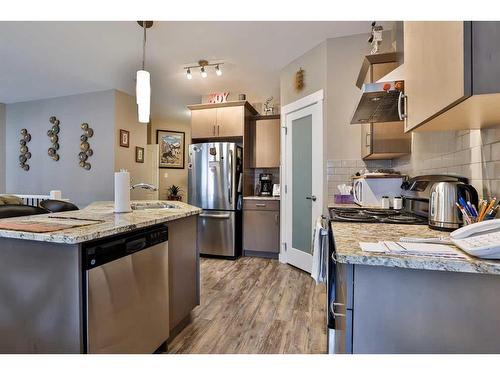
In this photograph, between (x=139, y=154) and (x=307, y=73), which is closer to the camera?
(x=307, y=73)

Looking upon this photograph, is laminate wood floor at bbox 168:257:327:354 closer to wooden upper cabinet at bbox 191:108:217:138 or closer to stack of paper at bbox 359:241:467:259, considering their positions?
stack of paper at bbox 359:241:467:259

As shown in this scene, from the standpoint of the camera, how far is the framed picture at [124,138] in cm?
465

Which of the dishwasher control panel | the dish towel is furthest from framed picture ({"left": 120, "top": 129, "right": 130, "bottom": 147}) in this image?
the dish towel

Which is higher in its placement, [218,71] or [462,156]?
[218,71]

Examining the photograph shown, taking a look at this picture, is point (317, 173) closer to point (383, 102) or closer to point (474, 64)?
point (383, 102)

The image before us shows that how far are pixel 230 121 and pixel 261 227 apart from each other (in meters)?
1.66

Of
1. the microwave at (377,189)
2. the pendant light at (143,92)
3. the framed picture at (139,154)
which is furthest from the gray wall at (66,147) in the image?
the microwave at (377,189)

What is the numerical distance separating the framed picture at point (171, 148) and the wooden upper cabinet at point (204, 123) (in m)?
2.46

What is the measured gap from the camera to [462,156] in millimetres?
1355

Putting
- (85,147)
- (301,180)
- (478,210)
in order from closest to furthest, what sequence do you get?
1. (478,210)
2. (301,180)
3. (85,147)

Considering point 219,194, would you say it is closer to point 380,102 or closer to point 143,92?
point 143,92

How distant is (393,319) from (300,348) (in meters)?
1.19

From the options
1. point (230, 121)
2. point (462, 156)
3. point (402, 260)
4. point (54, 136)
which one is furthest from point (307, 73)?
point (54, 136)

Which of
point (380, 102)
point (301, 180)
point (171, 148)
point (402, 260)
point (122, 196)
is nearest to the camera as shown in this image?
point (402, 260)
